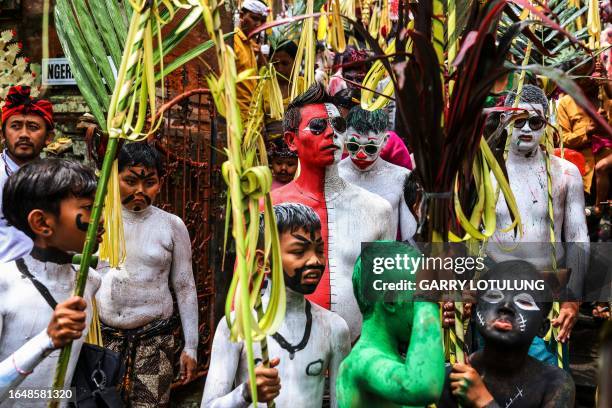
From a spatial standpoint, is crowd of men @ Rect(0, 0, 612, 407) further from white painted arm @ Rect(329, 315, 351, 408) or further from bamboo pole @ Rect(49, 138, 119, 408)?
bamboo pole @ Rect(49, 138, 119, 408)

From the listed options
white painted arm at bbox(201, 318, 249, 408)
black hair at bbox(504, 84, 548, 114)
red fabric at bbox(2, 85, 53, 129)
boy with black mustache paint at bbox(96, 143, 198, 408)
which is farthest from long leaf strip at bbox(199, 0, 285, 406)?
red fabric at bbox(2, 85, 53, 129)

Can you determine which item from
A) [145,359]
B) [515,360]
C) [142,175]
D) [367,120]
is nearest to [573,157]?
[367,120]

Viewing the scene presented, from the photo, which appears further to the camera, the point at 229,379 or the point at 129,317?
the point at 129,317

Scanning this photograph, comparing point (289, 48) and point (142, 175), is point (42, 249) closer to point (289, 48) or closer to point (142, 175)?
point (142, 175)

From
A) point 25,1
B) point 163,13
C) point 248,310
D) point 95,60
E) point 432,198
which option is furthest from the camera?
point 25,1

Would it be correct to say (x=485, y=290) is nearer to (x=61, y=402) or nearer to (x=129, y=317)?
(x=61, y=402)

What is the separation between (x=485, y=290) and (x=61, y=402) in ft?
4.43

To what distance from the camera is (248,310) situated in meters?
1.83

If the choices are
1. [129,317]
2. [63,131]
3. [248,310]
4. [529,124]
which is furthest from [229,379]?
[63,131]

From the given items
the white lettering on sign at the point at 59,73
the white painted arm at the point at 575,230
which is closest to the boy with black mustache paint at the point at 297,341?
the white painted arm at the point at 575,230

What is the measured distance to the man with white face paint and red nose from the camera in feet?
13.4

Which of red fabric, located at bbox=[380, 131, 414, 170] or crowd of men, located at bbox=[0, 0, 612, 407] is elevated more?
red fabric, located at bbox=[380, 131, 414, 170]

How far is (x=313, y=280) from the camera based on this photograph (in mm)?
2652

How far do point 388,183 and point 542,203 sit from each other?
2.65 ft
